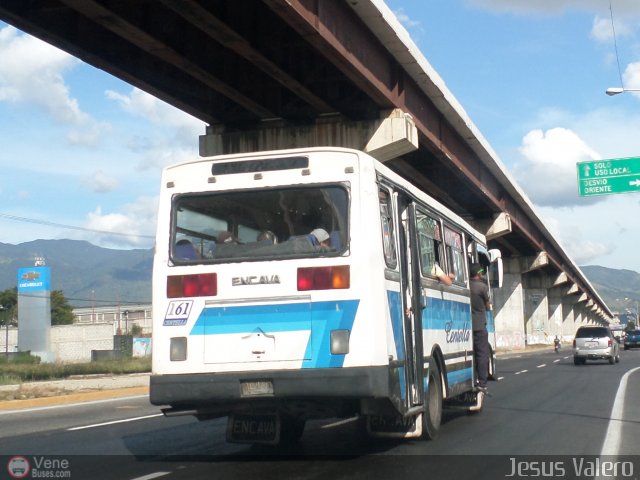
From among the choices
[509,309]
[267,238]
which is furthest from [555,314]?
[267,238]

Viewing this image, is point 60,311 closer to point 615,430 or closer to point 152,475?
point 615,430

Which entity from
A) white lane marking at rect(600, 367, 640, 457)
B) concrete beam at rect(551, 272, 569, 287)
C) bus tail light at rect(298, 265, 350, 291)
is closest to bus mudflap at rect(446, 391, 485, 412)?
white lane marking at rect(600, 367, 640, 457)

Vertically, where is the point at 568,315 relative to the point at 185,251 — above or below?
above

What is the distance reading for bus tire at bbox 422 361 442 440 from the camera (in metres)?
11.0

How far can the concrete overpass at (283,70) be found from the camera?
17.7 metres

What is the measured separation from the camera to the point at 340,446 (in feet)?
36.1

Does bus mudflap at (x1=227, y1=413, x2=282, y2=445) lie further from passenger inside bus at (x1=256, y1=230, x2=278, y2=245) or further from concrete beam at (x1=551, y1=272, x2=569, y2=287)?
concrete beam at (x1=551, y1=272, x2=569, y2=287)

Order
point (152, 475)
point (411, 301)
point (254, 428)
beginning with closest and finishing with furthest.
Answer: point (152, 475), point (254, 428), point (411, 301)

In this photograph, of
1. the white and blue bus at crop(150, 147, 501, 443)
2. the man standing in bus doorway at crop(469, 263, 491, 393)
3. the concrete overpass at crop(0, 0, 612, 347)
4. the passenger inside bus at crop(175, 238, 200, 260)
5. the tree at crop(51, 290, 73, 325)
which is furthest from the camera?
the tree at crop(51, 290, 73, 325)

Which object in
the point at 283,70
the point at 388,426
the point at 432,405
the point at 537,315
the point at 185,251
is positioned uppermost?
the point at 283,70

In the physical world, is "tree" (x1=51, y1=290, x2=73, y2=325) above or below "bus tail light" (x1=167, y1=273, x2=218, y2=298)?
above

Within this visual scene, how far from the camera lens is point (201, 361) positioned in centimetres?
917

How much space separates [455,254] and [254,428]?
16.4 ft

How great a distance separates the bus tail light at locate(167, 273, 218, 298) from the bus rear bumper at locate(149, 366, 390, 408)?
0.85 metres
